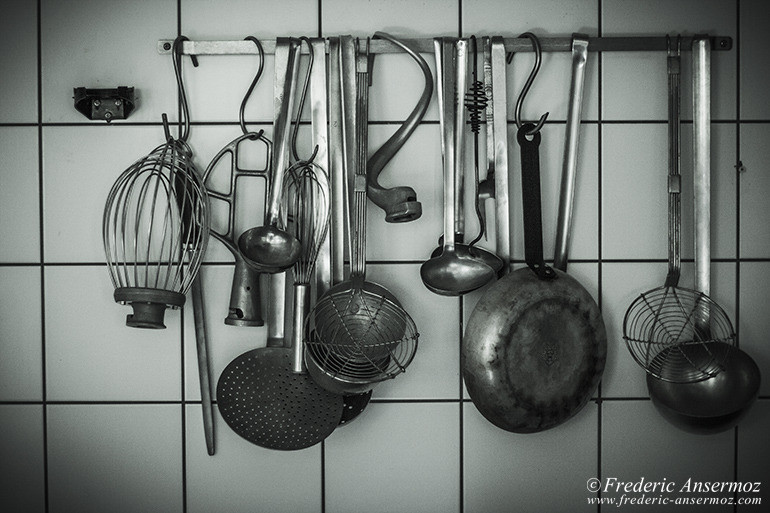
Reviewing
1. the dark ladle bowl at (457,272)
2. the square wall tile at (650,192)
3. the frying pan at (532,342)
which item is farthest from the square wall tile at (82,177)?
the square wall tile at (650,192)

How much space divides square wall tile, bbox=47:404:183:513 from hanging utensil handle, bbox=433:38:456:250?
1.67 ft

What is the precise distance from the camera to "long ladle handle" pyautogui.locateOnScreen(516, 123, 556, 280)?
91 centimetres

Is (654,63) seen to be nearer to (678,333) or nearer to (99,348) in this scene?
(678,333)

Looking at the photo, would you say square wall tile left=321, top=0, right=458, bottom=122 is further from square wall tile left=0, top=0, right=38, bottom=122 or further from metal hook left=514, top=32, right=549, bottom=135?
square wall tile left=0, top=0, right=38, bottom=122

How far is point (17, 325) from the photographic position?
3.10ft

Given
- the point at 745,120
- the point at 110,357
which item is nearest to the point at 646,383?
the point at 745,120

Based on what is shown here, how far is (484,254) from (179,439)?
1.78 feet

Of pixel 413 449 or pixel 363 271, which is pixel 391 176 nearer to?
pixel 363 271

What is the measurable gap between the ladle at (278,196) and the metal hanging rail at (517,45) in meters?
0.03

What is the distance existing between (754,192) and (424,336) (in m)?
0.56

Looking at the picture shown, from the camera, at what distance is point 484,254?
914 millimetres

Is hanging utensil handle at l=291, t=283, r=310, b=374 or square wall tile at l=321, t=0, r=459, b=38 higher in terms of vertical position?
square wall tile at l=321, t=0, r=459, b=38

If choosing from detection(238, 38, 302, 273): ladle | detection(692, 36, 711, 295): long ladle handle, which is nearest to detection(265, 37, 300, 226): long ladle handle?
detection(238, 38, 302, 273): ladle

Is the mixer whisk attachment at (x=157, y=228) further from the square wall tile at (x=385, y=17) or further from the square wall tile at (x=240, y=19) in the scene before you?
the square wall tile at (x=385, y=17)
